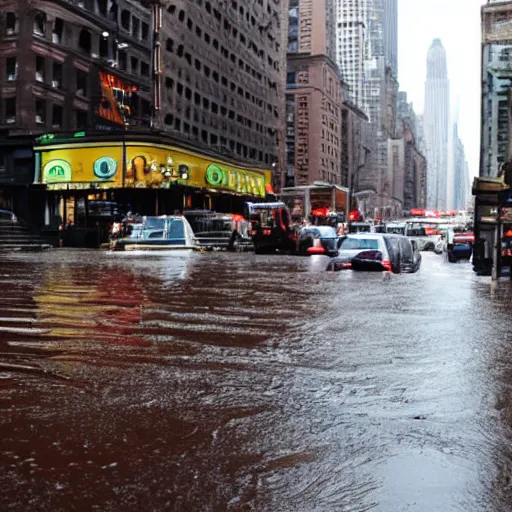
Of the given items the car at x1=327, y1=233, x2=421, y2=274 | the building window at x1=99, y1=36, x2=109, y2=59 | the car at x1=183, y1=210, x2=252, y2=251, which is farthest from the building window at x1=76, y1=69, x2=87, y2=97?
the car at x1=327, y1=233, x2=421, y2=274

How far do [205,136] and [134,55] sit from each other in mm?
18129

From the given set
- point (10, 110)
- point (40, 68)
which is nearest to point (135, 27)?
point (40, 68)

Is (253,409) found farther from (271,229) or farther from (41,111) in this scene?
(41,111)

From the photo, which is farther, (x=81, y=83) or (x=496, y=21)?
(x=81, y=83)

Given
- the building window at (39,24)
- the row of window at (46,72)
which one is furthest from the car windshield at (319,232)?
the building window at (39,24)

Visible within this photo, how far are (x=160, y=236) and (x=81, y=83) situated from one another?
92.0ft

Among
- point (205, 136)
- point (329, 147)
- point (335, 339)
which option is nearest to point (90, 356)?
point (335, 339)

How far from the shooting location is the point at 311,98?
140 metres

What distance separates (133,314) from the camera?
966cm

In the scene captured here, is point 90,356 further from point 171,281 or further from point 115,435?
point 171,281

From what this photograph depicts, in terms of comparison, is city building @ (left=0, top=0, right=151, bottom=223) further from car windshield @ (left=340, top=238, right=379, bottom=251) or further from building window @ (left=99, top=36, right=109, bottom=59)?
car windshield @ (left=340, top=238, right=379, bottom=251)

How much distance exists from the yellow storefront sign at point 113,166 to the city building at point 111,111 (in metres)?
0.06

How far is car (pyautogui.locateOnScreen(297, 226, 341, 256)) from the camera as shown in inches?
1379

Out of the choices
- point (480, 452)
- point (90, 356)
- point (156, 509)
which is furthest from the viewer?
point (90, 356)
